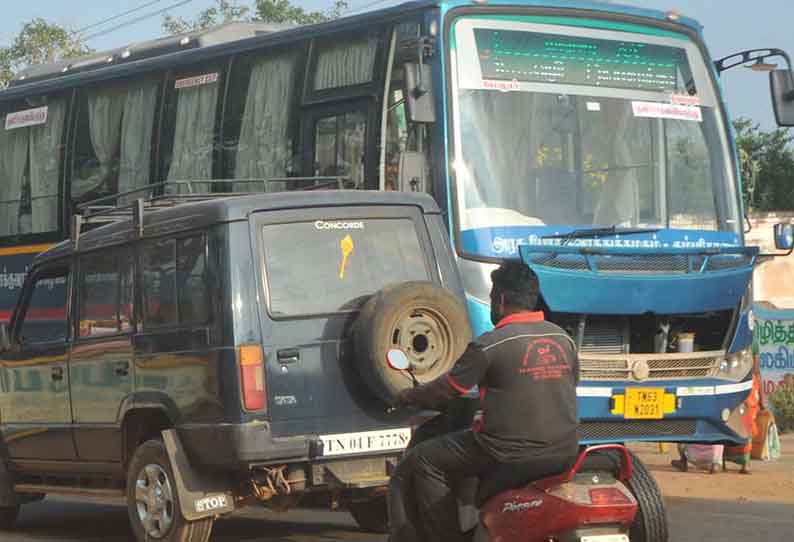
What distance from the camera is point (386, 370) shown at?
8836 millimetres

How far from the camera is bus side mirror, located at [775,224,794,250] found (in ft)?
42.1

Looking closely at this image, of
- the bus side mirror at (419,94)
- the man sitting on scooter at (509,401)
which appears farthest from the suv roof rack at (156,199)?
the man sitting on scooter at (509,401)

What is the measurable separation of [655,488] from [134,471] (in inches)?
138

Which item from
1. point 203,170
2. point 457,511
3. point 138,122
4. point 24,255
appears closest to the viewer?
point 457,511

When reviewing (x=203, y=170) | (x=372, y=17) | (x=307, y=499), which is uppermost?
(x=372, y=17)

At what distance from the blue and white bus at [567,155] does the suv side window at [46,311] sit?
0.05m

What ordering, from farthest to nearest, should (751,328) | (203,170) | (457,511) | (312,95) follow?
(203,170), (312,95), (751,328), (457,511)

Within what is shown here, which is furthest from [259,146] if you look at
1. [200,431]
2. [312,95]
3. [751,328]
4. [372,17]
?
[200,431]

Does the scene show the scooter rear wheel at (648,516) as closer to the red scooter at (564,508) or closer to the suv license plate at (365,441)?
the red scooter at (564,508)

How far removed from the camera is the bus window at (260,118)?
14.0 metres

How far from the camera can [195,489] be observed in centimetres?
900

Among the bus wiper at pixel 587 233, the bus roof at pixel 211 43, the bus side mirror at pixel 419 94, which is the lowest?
the bus wiper at pixel 587 233

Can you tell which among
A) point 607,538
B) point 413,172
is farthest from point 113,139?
point 607,538

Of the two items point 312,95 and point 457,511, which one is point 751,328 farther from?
point 457,511
